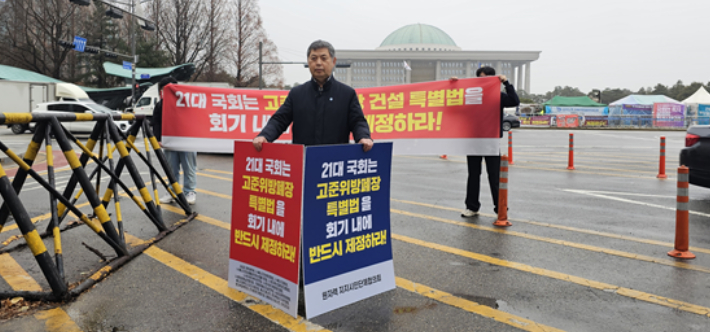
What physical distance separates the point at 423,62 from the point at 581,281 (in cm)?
10933

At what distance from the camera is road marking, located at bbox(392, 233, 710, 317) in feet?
12.0

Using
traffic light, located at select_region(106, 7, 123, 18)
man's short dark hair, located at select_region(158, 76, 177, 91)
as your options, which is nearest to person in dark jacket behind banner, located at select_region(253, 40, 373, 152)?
man's short dark hair, located at select_region(158, 76, 177, 91)

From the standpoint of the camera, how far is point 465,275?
4328 millimetres

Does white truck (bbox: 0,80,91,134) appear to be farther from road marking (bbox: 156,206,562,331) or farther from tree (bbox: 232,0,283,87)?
road marking (bbox: 156,206,562,331)

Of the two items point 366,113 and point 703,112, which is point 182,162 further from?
point 703,112

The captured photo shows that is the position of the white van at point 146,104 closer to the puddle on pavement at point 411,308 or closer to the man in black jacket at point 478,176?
the man in black jacket at point 478,176

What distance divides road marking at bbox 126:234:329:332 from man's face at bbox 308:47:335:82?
1703 mm

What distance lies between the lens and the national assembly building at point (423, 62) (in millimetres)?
107188

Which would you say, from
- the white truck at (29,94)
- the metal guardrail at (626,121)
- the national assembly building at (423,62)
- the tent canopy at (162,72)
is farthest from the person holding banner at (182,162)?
the national assembly building at (423,62)

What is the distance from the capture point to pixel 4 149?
3943mm

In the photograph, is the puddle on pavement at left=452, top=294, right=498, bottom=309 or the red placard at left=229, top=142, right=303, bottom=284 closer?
the red placard at left=229, top=142, right=303, bottom=284

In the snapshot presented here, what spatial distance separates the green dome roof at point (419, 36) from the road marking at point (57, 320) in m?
122

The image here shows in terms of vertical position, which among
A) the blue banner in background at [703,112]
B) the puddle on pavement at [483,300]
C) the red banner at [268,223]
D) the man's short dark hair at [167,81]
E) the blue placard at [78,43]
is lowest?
→ the puddle on pavement at [483,300]

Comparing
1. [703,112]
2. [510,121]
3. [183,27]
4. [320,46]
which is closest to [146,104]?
[183,27]
